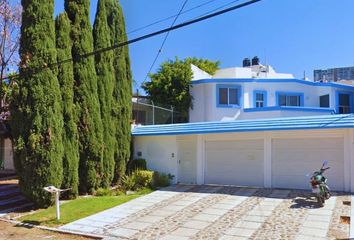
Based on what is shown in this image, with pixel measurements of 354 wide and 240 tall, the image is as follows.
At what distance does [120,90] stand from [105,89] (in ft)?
4.36

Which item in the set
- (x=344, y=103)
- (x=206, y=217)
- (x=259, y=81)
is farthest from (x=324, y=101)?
(x=206, y=217)

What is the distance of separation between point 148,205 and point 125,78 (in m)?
7.98

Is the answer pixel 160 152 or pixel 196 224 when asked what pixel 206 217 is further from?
pixel 160 152

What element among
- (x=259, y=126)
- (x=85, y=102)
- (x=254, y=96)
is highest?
(x=254, y=96)

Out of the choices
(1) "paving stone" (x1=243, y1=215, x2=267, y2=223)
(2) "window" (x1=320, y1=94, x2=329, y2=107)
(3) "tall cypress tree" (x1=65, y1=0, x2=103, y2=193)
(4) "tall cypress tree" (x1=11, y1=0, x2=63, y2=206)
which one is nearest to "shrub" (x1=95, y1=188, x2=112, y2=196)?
(3) "tall cypress tree" (x1=65, y1=0, x2=103, y2=193)

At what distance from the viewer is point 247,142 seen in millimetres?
17172

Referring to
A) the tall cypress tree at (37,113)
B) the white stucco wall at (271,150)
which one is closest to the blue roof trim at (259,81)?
the white stucco wall at (271,150)

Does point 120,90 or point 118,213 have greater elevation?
point 120,90

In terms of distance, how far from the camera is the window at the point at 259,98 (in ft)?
83.0

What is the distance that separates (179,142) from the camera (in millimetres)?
19078

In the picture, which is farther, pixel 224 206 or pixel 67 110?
pixel 67 110

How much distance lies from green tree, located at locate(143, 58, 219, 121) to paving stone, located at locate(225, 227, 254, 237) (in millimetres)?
15737

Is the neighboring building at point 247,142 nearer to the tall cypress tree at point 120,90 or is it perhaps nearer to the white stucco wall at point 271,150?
the white stucco wall at point 271,150

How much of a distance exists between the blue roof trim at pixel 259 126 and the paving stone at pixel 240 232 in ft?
20.4
